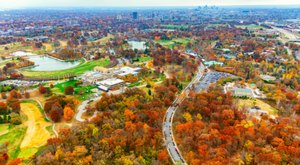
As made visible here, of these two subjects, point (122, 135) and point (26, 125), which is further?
point (26, 125)

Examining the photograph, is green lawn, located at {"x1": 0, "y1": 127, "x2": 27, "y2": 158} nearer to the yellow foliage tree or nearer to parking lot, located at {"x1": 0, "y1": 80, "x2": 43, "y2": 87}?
the yellow foliage tree

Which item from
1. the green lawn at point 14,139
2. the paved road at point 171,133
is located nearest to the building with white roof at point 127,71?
the paved road at point 171,133

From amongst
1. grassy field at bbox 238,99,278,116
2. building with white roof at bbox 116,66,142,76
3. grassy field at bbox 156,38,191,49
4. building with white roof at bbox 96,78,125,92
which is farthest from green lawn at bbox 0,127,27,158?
grassy field at bbox 156,38,191,49

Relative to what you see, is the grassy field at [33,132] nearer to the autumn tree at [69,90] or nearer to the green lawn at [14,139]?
the green lawn at [14,139]

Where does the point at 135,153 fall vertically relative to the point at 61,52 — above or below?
below

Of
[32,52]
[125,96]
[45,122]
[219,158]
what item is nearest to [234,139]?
[219,158]

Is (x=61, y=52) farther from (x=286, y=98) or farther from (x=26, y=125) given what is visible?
(x=286, y=98)
